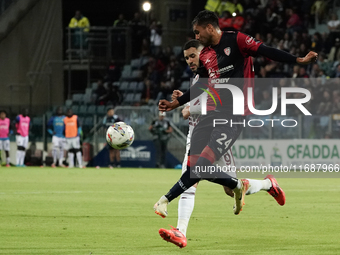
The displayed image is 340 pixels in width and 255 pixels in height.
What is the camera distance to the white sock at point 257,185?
7.69 meters

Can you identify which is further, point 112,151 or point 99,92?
point 99,92

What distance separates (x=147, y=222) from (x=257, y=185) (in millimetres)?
1865

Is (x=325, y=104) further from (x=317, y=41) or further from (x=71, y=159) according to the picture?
(x=71, y=159)

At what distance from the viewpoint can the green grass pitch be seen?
6871 millimetres

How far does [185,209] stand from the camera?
23.3ft

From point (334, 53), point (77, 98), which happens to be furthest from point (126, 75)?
point (334, 53)

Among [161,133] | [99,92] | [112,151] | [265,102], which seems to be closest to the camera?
[265,102]

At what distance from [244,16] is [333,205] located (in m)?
16.9

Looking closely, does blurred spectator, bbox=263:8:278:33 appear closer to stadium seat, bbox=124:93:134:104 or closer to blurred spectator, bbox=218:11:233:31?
blurred spectator, bbox=218:11:233:31

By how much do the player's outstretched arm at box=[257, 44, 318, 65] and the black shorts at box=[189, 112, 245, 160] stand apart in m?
0.77

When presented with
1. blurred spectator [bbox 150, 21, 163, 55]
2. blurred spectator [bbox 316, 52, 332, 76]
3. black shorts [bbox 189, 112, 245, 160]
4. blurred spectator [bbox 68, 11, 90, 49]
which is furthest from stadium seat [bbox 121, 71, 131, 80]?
black shorts [bbox 189, 112, 245, 160]

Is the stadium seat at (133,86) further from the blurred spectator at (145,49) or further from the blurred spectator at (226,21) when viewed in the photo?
the blurred spectator at (226,21)

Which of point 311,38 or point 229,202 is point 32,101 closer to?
point 311,38

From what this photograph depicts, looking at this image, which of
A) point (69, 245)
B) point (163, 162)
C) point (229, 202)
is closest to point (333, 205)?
point (229, 202)
